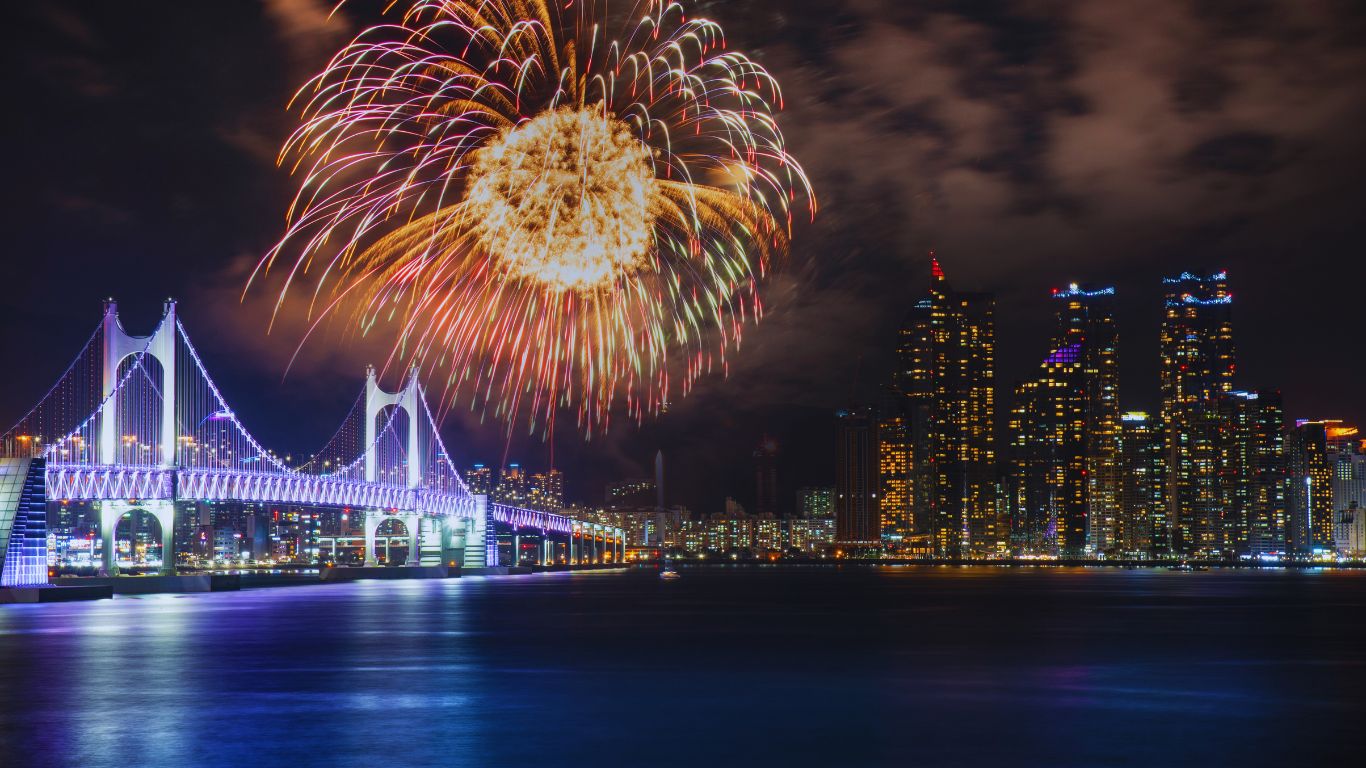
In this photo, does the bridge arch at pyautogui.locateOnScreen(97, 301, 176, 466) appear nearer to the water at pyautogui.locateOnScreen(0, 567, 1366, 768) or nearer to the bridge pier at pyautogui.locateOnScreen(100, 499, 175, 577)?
the bridge pier at pyautogui.locateOnScreen(100, 499, 175, 577)

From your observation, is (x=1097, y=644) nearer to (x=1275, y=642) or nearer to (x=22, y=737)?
(x=1275, y=642)

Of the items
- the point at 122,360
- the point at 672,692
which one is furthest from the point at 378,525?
the point at 672,692

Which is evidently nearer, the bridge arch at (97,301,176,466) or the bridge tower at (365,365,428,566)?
the bridge arch at (97,301,176,466)

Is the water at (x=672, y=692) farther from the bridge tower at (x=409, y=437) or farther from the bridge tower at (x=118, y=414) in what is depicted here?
the bridge tower at (x=409, y=437)

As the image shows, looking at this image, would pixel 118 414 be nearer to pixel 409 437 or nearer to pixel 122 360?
pixel 122 360

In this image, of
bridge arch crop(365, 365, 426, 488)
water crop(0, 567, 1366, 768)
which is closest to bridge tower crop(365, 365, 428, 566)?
bridge arch crop(365, 365, 426, 488)
